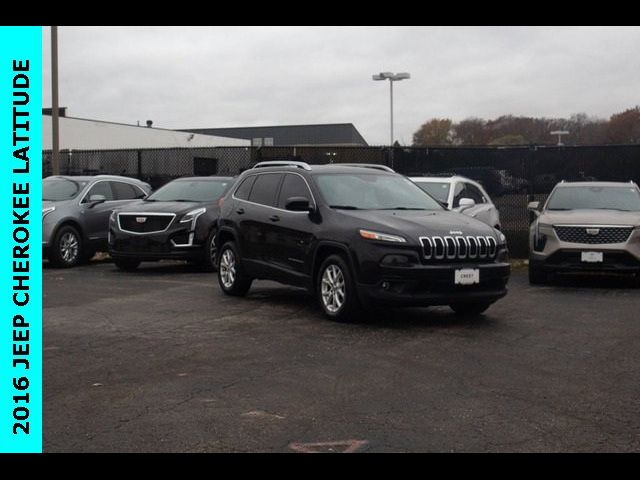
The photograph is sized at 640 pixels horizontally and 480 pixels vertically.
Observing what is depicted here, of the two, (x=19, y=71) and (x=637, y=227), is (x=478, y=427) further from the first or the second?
(x=637, y=227)

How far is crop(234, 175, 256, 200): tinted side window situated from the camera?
1176 centimetres

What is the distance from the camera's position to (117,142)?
174ft

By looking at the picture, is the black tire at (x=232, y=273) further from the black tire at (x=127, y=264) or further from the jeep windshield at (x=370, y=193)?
the black tire at (x=127, y=264)

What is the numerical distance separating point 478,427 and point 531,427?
0.34m

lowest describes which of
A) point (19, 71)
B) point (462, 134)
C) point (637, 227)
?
point (637, 227)

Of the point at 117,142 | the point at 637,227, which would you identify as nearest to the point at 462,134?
the point at 117,142

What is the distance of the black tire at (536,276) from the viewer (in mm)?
13641

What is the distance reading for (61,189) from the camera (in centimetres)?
1703

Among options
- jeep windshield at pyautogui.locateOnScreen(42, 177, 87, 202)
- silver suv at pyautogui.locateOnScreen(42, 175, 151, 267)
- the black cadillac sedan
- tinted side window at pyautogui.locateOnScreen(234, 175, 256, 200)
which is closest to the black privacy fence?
silver suv at pyautogui.locateOnScreen(42, 175, 151, 267)

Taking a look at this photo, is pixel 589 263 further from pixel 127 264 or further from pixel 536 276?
pixel 127 264

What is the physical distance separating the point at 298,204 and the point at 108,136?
4408 cm

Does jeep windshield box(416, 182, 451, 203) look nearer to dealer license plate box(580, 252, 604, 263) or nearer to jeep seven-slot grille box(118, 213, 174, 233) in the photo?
dealer license plate box(580, 252, 604, 263)

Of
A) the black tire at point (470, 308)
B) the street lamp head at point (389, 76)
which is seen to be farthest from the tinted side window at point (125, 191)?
the street lamp head at point (389, 76)
